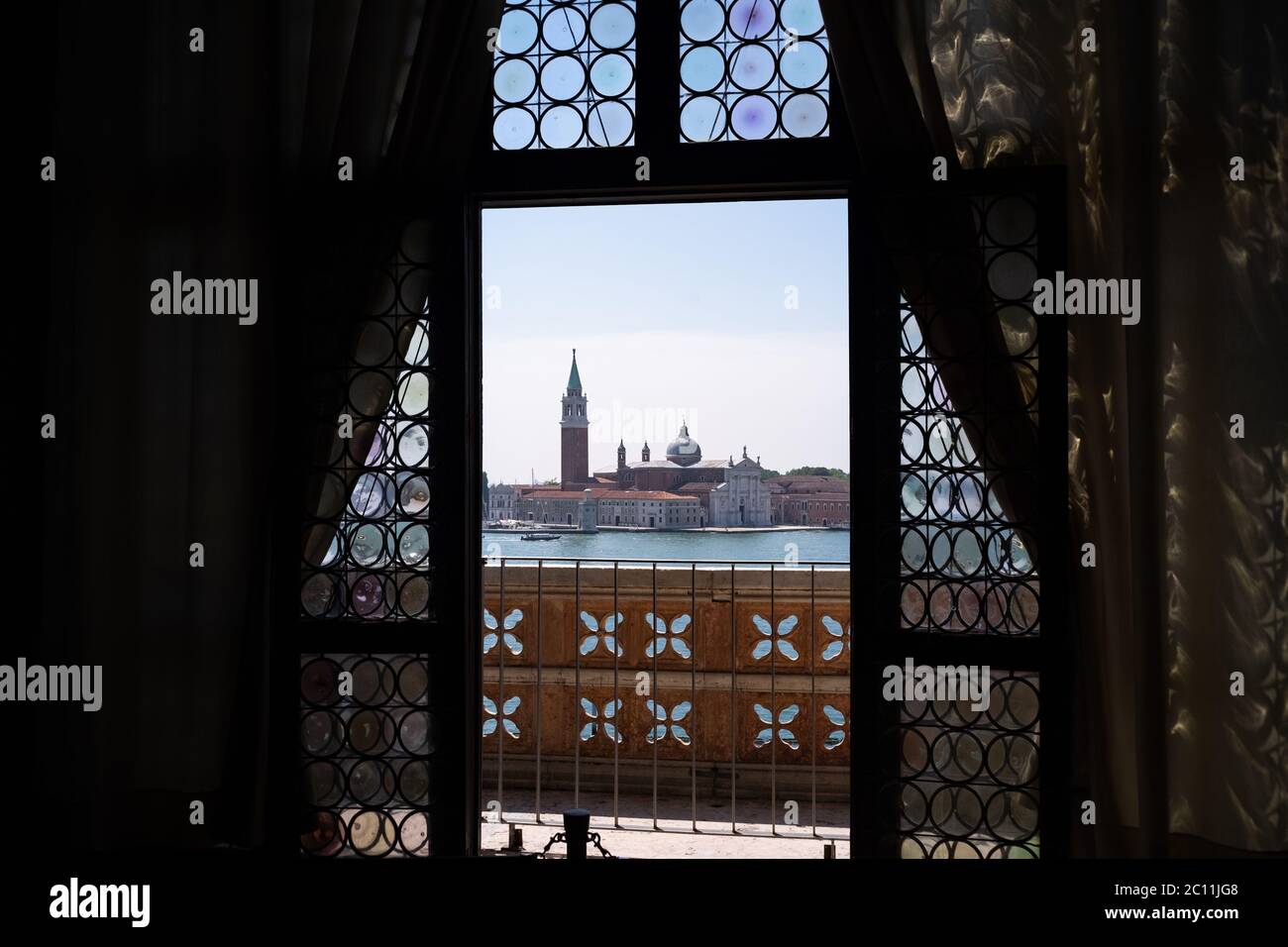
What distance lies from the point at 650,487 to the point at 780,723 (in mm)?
15457

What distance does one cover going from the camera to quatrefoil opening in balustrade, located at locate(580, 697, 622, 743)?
4164 mm

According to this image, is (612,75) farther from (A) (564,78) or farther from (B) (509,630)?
(B) (509,630)

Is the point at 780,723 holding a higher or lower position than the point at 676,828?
higher

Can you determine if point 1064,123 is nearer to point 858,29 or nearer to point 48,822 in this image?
point 858,29

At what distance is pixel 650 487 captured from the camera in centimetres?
1952

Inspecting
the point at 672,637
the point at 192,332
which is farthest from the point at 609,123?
the point at 672,637

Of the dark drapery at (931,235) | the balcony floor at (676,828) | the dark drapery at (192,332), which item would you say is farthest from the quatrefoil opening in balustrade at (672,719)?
the dark drapery at (931,235)

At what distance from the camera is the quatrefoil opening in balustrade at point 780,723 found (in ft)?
13.4

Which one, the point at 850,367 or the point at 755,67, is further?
the point at 755,67

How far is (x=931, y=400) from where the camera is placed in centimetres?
261

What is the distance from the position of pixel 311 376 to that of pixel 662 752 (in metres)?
2.32

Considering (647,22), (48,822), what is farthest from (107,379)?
(647,22)

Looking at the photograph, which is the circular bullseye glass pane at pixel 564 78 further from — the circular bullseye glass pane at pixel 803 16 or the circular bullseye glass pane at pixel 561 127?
the circular bullseye glass pane at pixel 803 16

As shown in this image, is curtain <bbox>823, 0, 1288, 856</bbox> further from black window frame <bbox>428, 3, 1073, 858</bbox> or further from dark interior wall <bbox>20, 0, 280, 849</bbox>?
dark interior wall <bbox>20, 0, 280, 849</bbox>
